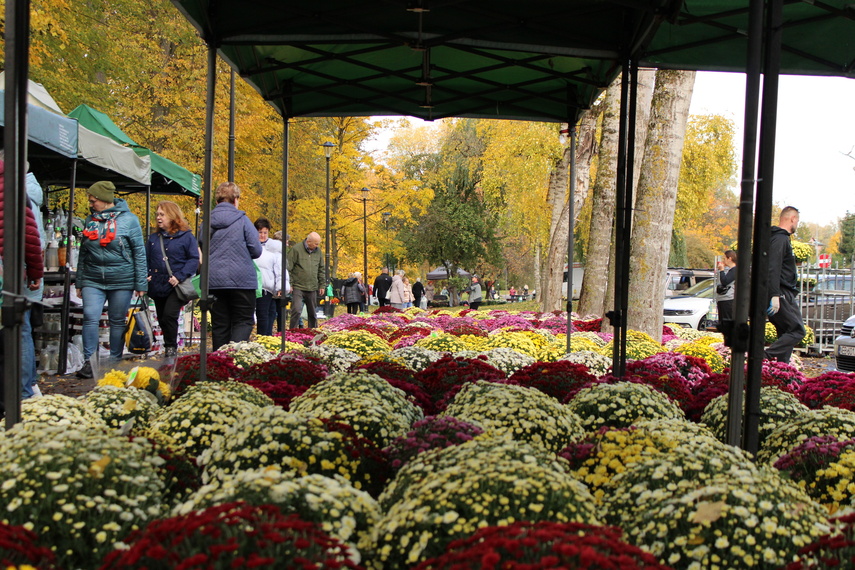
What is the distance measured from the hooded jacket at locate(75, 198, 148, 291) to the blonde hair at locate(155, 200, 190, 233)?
1.18 feet

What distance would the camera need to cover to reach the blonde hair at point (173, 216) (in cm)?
865

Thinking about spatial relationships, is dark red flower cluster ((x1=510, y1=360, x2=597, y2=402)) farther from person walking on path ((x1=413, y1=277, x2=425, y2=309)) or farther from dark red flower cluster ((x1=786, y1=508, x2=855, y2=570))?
person walking on path ((x1=413, y1=277, x2=425, y2=309))

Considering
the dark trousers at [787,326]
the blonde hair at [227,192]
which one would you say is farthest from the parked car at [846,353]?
the blonde hair at [227,192]

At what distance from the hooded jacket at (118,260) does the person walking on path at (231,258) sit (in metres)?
0.98

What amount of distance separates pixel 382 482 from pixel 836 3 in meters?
4.55

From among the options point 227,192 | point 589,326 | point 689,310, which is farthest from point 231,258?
point 689,310

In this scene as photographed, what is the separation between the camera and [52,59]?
Answer: 14.8 metres

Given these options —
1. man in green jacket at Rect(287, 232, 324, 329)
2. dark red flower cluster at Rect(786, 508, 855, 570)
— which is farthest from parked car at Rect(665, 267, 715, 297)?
dark red flower cluster at Rect(786, 508, 855, 570)

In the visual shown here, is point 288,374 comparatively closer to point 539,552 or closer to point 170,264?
point 170,264

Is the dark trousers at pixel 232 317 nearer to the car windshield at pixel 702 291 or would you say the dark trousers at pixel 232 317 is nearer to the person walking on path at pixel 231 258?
the person walking on path at pixel 231 258

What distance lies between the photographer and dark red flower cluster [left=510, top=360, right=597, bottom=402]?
5.67m

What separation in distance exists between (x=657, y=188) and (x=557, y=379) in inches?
226

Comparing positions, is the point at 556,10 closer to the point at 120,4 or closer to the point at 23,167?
the point at 23,167

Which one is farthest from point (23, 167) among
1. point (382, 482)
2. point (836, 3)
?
point (836, 3)
